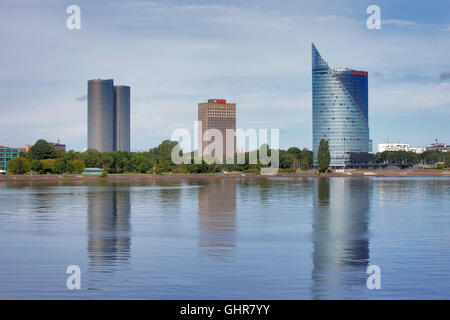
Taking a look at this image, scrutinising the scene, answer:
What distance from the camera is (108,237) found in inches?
1039

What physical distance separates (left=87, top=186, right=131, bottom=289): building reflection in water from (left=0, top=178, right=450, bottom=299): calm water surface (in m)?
0.05

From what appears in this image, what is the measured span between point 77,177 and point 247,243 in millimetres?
107102

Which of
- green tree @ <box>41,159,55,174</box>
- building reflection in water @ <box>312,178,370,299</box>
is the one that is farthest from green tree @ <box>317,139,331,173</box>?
building reflection in water @ <box>312,178,370,299</box>

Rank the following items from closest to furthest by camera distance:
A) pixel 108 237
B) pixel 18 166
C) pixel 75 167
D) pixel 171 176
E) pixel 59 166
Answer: pixel 108 237 < pixel 18 166 < pixel 171 176 < pixel 59 166 < pixel 75 167

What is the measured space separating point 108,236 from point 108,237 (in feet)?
1.10

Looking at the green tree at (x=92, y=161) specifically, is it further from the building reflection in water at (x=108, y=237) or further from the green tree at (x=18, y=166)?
the building reflection in water at (x=108, y=237)

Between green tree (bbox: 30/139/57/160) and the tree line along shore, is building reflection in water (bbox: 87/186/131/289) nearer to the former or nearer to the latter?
the tree line along shore

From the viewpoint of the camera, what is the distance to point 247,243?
2436cm

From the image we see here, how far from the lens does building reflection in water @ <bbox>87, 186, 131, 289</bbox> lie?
65.6 ft

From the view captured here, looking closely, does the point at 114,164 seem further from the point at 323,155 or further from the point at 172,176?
the point at 323,155

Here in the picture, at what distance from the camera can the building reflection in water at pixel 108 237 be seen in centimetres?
1998

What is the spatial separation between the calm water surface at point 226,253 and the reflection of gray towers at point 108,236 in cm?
5

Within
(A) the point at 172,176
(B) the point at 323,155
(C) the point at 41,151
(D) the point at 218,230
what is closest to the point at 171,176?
(A) the point at 172,176
